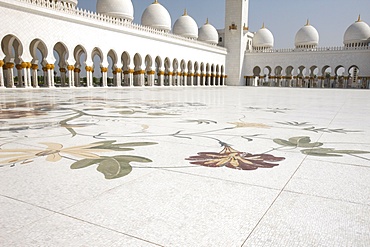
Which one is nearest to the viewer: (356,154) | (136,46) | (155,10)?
(356,154)

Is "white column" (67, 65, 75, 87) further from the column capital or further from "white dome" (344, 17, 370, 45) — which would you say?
"white dome" (344, 17, 370, 45)

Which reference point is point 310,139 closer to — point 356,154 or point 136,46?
point 356,154

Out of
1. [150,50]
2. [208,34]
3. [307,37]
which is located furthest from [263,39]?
[150,50]

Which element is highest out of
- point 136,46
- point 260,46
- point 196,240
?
point 260,46

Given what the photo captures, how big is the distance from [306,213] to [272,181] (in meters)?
0.26

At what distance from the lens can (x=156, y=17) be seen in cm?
2098

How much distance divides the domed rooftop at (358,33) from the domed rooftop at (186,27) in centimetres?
1216

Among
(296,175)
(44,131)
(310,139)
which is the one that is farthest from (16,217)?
(310,139)

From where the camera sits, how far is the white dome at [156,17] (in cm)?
2100

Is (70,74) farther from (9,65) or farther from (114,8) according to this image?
(114,8)

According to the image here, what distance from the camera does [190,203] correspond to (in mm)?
950

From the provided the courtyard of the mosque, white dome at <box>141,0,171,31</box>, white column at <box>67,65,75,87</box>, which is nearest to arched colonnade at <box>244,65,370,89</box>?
white dome at <box>141,0,171,31</box>

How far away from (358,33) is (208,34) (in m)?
11.9

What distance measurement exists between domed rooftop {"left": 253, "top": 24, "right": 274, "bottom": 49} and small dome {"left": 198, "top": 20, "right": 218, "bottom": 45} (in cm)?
419
